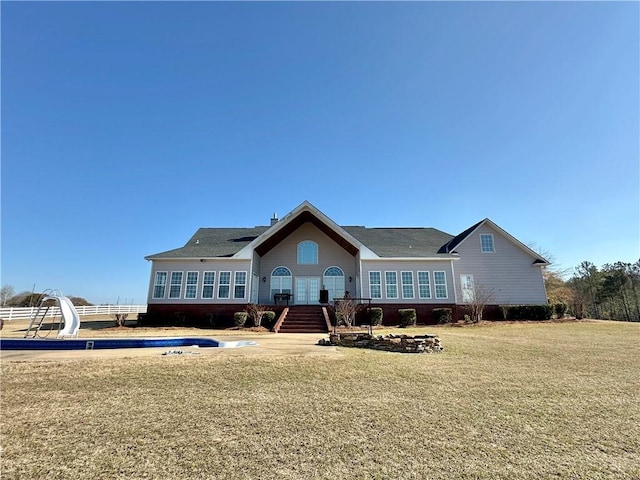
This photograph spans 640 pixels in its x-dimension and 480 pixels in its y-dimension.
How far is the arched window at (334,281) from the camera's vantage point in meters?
21.6

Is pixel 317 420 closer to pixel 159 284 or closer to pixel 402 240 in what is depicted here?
pixel 159 284

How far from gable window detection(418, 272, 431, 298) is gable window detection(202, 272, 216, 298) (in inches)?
515

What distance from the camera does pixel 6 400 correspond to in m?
5.12

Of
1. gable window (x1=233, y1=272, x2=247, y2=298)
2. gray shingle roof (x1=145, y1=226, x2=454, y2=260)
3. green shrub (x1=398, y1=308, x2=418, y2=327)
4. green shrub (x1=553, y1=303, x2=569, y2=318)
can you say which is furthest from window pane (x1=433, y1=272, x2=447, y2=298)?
gable window (x1=233, y1=272, x2=247, y2=298)

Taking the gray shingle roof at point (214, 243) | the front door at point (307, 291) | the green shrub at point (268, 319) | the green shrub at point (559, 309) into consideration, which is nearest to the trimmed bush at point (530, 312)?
the green shrub at point (559, 309)

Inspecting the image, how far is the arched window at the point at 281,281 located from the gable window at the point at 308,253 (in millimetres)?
1246

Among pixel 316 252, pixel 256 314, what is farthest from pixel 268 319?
pixel 316 252

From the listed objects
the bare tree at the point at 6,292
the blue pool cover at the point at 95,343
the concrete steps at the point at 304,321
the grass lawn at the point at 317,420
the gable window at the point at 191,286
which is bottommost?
the grass lawn at the point at 317,420

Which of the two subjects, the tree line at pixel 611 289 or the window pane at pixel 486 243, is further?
the tree line at pixel 611 289

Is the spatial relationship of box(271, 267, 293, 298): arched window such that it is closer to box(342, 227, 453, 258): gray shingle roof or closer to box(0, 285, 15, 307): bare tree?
box(342, 227, 453, 258): gray shingle roof

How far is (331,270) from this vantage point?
72.1 ft

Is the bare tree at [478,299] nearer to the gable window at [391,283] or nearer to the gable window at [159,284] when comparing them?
the gable window at [391,283]

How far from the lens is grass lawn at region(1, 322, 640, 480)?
3275mm

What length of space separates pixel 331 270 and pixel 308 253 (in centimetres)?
203
